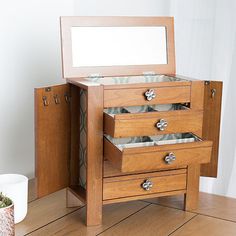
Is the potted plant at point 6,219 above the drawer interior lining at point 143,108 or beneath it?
beneath

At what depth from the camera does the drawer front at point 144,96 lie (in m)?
1.67

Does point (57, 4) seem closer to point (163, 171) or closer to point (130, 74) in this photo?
point (130, 74)

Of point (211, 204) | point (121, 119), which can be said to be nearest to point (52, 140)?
point (121, 119)

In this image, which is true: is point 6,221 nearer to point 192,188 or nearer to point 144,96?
point 144,96

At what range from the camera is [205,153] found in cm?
169

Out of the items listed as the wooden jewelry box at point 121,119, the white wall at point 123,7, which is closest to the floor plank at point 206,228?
the wooden jewelry box at point 121,119

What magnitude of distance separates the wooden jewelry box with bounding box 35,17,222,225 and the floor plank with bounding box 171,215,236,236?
0.11 metres

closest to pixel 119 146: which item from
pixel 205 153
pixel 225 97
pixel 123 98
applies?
pixel 123 98

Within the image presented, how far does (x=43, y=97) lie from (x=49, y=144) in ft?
0.52

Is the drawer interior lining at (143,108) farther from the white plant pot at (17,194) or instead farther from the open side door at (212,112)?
the white plant pot at (17,194)

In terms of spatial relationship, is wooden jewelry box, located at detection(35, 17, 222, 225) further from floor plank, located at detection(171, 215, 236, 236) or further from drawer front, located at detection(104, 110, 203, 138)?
floor plank, located at detection(171, 215, 236, 236)

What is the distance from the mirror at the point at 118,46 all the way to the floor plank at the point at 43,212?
0.50 m

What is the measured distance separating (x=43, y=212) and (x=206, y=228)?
539 millimetres

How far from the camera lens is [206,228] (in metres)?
1.71
